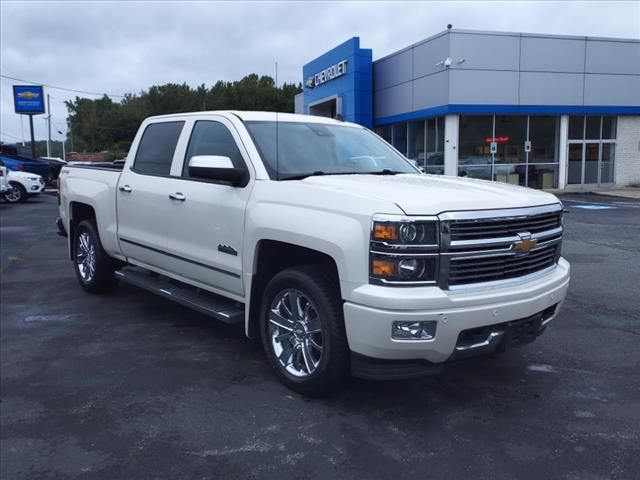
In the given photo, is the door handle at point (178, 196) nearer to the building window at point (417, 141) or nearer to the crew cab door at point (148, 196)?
the crew cab door at point (148, 196)

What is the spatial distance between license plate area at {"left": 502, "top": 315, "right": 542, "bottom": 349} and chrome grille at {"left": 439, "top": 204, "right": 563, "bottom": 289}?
0.29 meters

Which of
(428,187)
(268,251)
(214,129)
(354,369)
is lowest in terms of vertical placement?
(354,369)

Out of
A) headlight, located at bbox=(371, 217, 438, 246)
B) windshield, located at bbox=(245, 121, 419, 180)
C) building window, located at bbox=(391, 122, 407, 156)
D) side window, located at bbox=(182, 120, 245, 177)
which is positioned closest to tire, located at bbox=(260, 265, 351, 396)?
headlight, located at bbox=(371, 217, 438, 246)

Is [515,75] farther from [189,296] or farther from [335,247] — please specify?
[335,247]

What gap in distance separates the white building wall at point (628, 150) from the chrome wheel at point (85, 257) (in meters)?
25.6

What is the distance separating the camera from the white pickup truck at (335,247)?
11.9ft

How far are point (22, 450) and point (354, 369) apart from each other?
197 centimetres

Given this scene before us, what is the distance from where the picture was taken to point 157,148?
6.01 meters

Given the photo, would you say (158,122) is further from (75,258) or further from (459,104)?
(459,104)

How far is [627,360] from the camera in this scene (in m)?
5.00

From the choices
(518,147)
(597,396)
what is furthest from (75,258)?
(518,147)

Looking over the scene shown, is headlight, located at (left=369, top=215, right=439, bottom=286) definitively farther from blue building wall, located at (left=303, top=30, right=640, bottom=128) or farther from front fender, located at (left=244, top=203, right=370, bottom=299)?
blue building wall, located at (left=303, top=30, right=640, bottom=128)

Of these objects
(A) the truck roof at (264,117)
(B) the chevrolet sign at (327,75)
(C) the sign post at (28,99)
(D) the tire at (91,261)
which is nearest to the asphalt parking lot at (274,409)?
(D) the tire at (91,261)

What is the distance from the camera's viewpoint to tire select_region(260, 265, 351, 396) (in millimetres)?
3934
